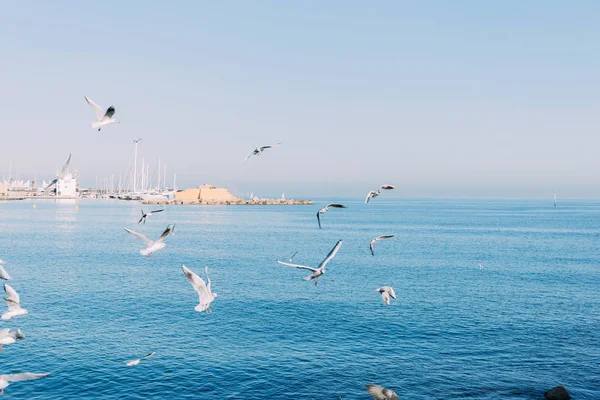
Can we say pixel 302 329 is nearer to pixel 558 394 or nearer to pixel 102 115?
pixel 558 394

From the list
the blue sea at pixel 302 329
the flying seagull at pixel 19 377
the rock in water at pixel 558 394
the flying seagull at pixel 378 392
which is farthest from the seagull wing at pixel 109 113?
the rock in water at pixel 558 394

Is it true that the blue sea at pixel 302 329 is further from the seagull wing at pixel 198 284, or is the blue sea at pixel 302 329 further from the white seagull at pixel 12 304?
the seagull wing at pixel 198 284

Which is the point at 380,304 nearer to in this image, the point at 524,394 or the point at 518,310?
the point at 518,310

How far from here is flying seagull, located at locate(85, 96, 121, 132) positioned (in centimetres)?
1474

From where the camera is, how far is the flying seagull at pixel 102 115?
1474 centimetres

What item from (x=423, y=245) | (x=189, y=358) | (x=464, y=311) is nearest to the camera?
(x=189, y=358)

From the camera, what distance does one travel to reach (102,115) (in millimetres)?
14969

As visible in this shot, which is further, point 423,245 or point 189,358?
point 423,245

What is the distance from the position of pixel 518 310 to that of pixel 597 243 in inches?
3575

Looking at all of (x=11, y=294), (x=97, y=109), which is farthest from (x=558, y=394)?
(x=97, y=109)

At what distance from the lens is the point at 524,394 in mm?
32594

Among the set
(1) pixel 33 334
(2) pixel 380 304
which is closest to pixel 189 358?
(1) pixel 33 334

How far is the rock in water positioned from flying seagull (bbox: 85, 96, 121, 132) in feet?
99.9

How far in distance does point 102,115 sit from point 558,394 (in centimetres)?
3105
